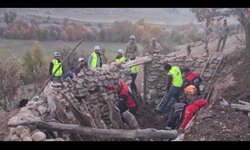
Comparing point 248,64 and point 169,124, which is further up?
point 248,64

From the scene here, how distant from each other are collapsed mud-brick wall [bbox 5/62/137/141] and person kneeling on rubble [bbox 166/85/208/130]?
4.98 feet

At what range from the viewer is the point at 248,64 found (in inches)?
391

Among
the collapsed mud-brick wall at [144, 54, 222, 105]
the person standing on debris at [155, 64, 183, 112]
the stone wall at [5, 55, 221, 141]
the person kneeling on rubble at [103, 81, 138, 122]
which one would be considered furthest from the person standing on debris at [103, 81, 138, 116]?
the collapsed mud-brick wall at [144, 54, 222, 105]

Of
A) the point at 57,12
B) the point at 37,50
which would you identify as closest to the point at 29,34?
the point at 37,50

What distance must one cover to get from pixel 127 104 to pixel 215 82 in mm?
4062

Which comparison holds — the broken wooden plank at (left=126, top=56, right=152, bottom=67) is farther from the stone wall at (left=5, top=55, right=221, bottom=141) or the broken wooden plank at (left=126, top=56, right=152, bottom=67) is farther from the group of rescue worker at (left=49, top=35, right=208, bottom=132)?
the group of rescue worker at (left=49, top=35, right=208, bottom=132)

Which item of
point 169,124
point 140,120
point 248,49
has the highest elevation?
point 248,49

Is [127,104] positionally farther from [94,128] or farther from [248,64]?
[248,64]

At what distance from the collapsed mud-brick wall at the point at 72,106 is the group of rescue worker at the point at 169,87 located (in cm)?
38

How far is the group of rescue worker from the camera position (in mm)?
6684

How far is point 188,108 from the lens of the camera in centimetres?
636

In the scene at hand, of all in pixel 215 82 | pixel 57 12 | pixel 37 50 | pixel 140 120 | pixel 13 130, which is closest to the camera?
pixel 13 130

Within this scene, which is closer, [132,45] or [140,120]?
[140,120]

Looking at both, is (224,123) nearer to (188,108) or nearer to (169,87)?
(188,108)
